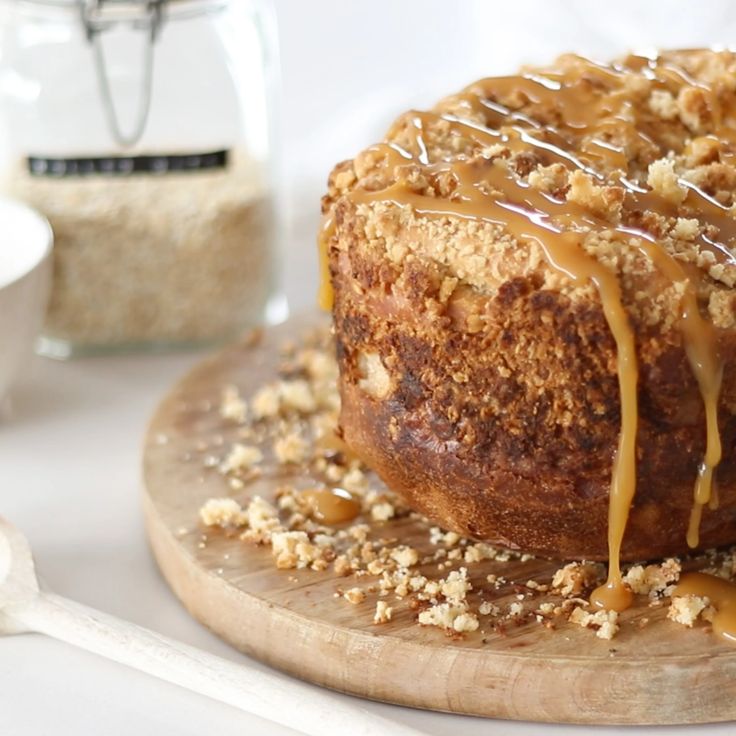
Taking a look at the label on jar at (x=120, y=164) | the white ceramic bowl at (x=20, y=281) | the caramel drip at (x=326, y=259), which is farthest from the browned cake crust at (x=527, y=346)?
the label on jar at (x=120, y=164)

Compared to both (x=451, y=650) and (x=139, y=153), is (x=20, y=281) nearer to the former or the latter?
(x=139, y=153)

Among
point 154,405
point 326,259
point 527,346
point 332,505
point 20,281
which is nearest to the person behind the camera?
point 527,346

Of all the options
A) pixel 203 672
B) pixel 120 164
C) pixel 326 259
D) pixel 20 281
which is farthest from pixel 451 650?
pixel 120 164

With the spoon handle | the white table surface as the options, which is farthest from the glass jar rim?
the spoon handle

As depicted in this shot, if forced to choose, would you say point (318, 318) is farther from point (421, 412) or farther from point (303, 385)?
point (421, 412)

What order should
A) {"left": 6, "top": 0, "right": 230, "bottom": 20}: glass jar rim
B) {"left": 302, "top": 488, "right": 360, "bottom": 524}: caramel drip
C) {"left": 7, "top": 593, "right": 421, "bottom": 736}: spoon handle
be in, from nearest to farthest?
{"left": 7, "top": 593, "right": 421, "bottom": 736}: spoon handle < {"left": 302, "top": 488, "right": 360, "bottom": 524}: caramel drip < {"left": 6, "top": 0, "right": 230, "bottom": 20}: glass jar rim

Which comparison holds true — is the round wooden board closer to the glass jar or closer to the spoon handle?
the spoon handle

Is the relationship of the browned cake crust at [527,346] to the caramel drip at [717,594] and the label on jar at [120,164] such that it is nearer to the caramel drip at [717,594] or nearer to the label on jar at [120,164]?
the caramel drip at [717,594]
